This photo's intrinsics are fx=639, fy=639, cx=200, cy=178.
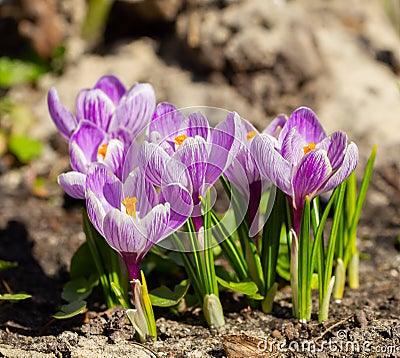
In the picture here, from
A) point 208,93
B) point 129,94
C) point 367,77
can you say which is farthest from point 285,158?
point 367,77

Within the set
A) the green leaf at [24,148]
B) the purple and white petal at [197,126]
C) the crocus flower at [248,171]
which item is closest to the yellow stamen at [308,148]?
the crocus flower at [248,171]

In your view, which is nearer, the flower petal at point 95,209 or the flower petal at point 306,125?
the flower petal at point 95,209

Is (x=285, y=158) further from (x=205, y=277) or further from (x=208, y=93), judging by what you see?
(x=208, y=93)

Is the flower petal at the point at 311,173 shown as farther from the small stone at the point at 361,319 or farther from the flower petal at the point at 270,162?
the small stone at the point at 361,319

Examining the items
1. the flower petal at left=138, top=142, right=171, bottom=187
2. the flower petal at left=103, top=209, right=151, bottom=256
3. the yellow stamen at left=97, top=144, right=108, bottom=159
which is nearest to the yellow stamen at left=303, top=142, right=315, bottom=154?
the flower petal at left=138, top=142, right=171, bottom=187

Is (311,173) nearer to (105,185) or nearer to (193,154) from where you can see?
(193,154)

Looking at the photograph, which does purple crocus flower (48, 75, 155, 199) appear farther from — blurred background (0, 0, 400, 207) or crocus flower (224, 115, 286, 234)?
blurred background (0, 0, 400, 207)
